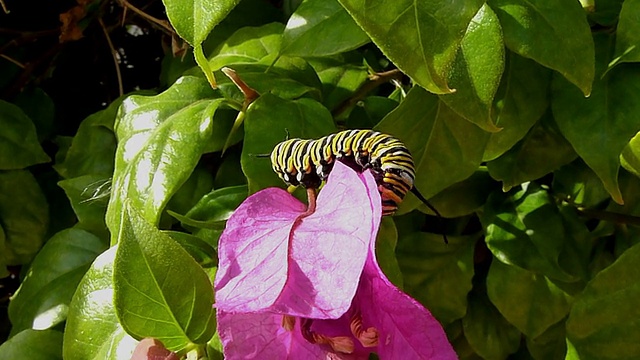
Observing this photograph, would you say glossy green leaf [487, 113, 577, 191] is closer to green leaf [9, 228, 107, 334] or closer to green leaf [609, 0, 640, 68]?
green leaf [609, 0, 640, 68]

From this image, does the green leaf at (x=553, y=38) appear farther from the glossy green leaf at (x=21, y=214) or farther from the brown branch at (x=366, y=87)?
the glossy green leaf at (x=21, y=214)

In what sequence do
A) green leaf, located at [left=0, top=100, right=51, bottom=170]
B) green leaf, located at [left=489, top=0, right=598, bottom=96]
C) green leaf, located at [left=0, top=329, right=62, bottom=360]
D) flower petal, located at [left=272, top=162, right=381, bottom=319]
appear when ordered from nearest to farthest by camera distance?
flower petal, located at [left=272, top=162, right=381, bottom=319] → green leaf, located at [left=489, top=0, right=598, bottom=96] → green leaf, located at [left=0, top=329, right=62, bottom=360] → green leaf, located at [left=0, top=100, right=51, bottom=170]

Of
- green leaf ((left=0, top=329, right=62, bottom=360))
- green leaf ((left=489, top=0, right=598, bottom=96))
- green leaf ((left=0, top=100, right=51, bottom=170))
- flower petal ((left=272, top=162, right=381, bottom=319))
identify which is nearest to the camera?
flower petal ((left=272, top=162, right=381, bottom=319))

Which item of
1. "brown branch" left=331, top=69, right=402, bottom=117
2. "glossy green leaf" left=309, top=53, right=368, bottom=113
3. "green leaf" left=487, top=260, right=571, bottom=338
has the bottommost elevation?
"green leaf" left=487, top=260, right=571, bottom=338

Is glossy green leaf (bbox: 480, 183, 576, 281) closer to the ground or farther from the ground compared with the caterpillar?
closer to the ground

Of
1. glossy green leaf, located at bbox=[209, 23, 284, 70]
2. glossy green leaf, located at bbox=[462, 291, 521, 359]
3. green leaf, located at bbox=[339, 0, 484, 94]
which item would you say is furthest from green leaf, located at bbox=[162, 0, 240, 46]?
glossy green leaf, located at bbox=[462, 291, 521, 359]

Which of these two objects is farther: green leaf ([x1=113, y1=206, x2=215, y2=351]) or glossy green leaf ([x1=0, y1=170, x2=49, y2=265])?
glossy green leaf ([x1=0, y1=170, x2=49, y2=265])

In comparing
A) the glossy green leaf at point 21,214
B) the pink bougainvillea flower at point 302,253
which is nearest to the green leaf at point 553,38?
the pink bougainvillea flower at point 302,253

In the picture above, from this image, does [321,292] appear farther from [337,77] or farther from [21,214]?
[21,214]
